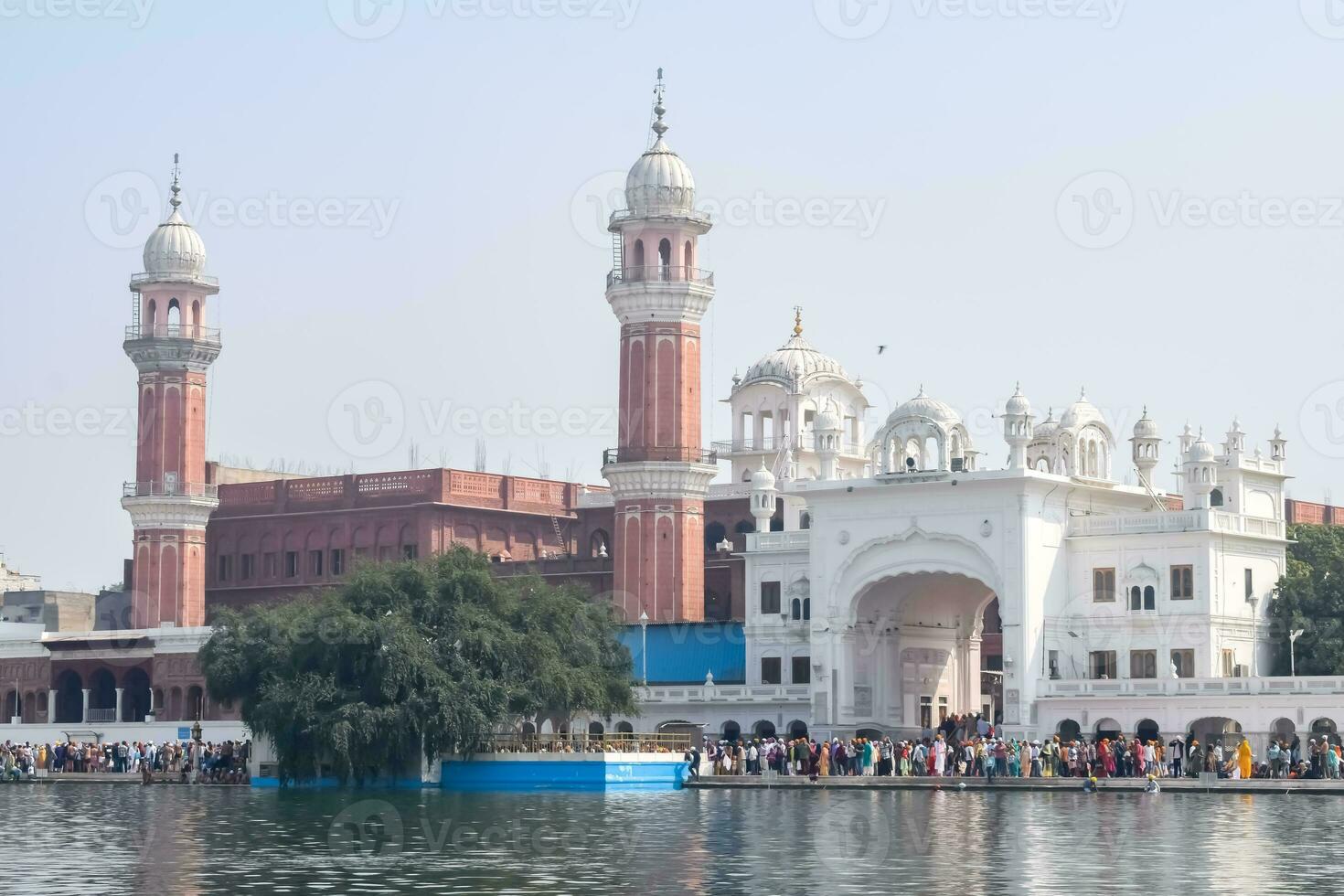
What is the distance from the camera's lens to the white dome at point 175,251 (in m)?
82.8

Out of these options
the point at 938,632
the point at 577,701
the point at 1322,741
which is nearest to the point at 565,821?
the point at 577,701

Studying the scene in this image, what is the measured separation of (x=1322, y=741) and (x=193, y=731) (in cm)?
3228

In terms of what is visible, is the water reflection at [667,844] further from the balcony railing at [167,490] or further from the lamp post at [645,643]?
the balcony railing at [167,490]

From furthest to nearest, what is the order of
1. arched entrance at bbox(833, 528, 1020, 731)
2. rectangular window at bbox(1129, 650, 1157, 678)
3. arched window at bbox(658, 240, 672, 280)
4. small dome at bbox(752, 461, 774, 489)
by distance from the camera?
arched window at bbox(658, 240, 672, 280) < small dome at bbox(752, 461, 774, 489) < arched entrance at bbox(833, 528, 1020, 731) < rectangular window at bbox(1129, 650, 1157, 678)

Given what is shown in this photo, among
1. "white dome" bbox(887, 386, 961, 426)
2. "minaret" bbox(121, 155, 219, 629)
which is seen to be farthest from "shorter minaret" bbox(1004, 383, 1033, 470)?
"minaret" bbox(121, 155, 219, 629)

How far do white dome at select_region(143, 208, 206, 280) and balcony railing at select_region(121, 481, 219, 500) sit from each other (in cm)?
730

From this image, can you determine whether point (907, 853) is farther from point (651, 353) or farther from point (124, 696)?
point (124, 696)

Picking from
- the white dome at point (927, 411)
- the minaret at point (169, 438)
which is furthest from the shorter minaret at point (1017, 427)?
the minaret at point (169, 438)

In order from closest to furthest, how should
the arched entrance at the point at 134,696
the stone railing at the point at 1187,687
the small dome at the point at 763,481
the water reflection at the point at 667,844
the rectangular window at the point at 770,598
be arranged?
the water reflection at the point at 667,844 → the stone railing at the point at 1187,687 → the rectangular window at the point at 770,598 → the small dome at the point at 763,481 → the arched entrance at the point at 134,696

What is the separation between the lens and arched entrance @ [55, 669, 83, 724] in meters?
82.5

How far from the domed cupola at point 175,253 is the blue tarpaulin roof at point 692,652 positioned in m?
23.6

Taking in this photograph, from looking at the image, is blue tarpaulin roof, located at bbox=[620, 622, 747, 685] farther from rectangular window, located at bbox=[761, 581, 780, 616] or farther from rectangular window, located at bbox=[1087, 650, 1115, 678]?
rectangular window, located at bbox=[1087, 650, 1115, 678]

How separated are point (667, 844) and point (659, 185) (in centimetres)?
4077

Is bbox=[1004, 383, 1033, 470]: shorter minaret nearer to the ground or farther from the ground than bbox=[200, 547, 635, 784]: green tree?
farther from the ground
